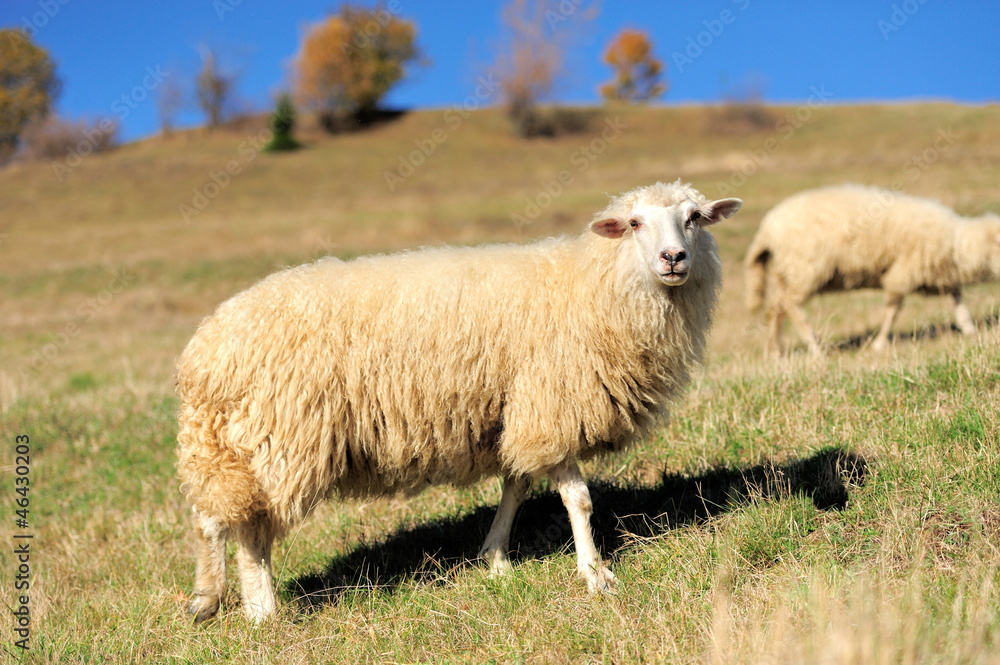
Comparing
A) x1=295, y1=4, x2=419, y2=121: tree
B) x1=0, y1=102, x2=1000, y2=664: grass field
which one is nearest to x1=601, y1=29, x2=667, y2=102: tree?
x1=295, y1=4, x2=419, y2=121: tree

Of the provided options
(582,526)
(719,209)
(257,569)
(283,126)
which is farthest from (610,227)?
(283,126)

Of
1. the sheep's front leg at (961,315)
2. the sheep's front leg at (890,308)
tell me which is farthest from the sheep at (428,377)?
the sheep's front leg at (961,315)

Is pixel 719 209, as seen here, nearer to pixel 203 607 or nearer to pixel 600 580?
pixel 600 580

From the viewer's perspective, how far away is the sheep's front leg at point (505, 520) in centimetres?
420

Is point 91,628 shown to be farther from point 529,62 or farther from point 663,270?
point 529,62

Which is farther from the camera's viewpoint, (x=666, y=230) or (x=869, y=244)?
(x=869, y=244)

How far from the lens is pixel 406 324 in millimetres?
3840

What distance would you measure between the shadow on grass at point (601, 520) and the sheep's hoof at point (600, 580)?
283mm

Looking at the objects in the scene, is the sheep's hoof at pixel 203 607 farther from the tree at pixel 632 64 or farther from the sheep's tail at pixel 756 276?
the tree at pixel 632 64

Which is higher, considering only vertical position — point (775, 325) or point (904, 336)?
point (775, 325)

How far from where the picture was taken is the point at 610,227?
3.91 meters

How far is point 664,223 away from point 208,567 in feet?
10.1

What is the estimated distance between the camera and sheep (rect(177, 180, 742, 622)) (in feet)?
12.3

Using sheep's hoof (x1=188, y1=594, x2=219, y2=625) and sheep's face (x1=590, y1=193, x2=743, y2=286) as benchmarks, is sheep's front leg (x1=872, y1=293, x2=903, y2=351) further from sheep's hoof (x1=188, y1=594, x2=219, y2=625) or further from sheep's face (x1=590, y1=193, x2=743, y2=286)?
sheep's hoof (x1=188, y1=594, x2=219, y2=625)
